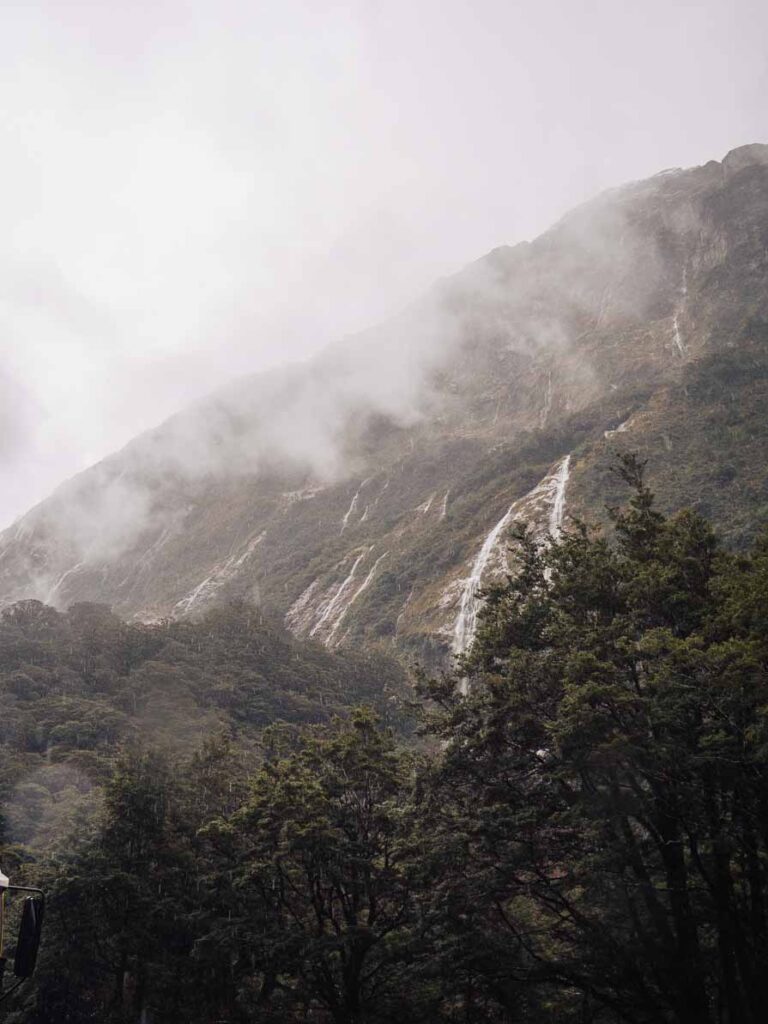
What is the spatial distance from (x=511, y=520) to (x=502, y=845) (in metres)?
60.9

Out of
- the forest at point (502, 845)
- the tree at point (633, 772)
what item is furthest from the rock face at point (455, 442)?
the forest at point (502, 845)

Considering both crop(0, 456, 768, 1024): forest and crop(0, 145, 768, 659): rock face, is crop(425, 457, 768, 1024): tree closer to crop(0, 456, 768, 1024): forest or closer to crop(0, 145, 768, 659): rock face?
crop(0, 456, 768, 1024): forest

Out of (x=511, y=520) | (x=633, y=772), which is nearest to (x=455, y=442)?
(x=511, y=520)

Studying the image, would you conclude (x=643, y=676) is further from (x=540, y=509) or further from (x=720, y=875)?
(x=540, y=509)

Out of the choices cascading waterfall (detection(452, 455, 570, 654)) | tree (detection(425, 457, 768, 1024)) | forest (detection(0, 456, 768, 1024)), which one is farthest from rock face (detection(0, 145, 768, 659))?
forest (detection(0, 456, 768, 1024))

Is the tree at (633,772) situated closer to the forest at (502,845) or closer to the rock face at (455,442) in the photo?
the forest at (502,845)

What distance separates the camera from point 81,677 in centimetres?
4434

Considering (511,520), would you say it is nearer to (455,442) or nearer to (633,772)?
(455,442)

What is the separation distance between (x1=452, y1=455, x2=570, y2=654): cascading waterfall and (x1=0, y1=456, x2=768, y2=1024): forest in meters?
43.0

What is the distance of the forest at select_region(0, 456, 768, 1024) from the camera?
11.6 metres

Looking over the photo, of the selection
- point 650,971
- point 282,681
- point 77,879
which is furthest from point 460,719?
point 282,681

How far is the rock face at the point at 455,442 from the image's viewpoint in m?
71.0

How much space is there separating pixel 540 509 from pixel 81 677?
4456 centimetres

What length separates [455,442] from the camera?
11219cm
